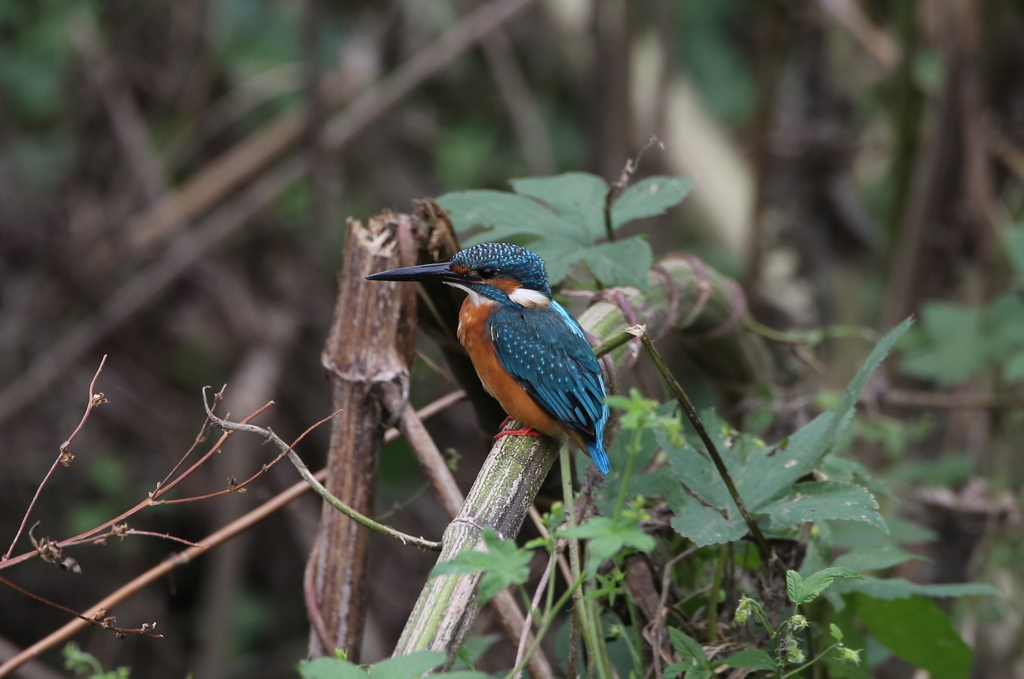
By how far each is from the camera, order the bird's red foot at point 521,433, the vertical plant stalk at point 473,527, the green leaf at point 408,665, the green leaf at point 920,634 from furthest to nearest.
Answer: the green leaf at point 920,634, the bird's red foot at point 521,433, the vertical plant stalk at point 473,527, the green leaf at point 408,665

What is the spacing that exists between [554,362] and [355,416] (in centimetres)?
42

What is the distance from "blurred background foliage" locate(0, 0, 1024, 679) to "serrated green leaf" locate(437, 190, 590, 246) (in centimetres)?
198

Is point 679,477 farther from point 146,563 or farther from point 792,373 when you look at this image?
point 146,563

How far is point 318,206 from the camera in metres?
4.06

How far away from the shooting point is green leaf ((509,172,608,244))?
173 cm

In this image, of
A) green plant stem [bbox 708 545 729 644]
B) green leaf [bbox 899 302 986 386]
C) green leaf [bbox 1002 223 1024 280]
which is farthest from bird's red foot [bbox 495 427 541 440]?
green leaf [bbox 899 302 986 386]

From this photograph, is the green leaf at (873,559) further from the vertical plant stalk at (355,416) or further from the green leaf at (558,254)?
the vertical plant stalk at (355,416)

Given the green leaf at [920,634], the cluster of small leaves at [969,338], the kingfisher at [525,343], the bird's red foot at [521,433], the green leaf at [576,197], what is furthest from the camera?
the cluster of small leaves at [969,338]

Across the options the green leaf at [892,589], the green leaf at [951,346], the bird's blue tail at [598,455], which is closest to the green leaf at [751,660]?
the green leaf at [892,589]

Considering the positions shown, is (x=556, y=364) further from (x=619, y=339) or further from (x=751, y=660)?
(x=751, y=660)

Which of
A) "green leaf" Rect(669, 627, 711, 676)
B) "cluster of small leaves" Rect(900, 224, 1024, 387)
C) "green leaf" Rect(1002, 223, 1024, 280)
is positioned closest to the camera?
"green leaf" Rect(669, 627, 711, 676)

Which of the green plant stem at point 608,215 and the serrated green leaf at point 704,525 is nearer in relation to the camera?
the serrated green leaf at point 704,525

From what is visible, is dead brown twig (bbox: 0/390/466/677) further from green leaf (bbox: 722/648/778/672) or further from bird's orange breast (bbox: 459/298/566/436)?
green leaf (bbox: 722/648/778/672)

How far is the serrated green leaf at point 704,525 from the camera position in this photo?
4.06 feet
